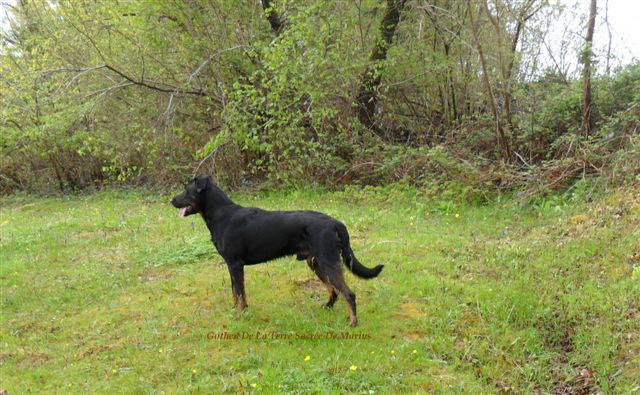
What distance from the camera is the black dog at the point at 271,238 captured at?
544 cm

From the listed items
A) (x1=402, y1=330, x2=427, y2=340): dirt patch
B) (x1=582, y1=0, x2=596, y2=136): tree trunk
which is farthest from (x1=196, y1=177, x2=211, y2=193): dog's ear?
(x1=582, y1=0, x2=596, y2=136): tree trunk

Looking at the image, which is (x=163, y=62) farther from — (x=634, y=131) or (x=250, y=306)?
(x=634, y=131)

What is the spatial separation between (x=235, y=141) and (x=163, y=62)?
122 inches

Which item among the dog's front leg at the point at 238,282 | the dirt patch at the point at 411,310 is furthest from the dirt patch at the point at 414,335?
the dog's front leg at the point at 238,282

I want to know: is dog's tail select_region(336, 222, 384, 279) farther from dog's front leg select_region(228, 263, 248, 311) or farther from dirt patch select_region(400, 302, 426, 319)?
dog's front leg select_region(228, 263, 248, 311)

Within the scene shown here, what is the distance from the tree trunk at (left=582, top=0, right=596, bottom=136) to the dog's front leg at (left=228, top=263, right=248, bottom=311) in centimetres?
783

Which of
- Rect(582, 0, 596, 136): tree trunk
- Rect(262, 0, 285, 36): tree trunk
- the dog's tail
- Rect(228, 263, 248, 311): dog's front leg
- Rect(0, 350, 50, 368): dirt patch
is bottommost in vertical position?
Rect(0, 350, 50, 368): dirt patch

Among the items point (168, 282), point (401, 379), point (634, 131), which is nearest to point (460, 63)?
point (634, 131)

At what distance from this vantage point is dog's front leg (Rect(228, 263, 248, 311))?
574 centimetres

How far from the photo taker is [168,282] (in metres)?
7.01

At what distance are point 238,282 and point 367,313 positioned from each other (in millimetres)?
1447

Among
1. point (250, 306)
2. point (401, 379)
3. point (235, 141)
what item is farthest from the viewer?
point (235, 141)

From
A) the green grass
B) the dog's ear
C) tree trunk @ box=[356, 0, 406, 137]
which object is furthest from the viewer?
tree trunk @ box=[356, 0, 406, 137]

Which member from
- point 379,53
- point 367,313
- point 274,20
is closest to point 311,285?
point 367,313
